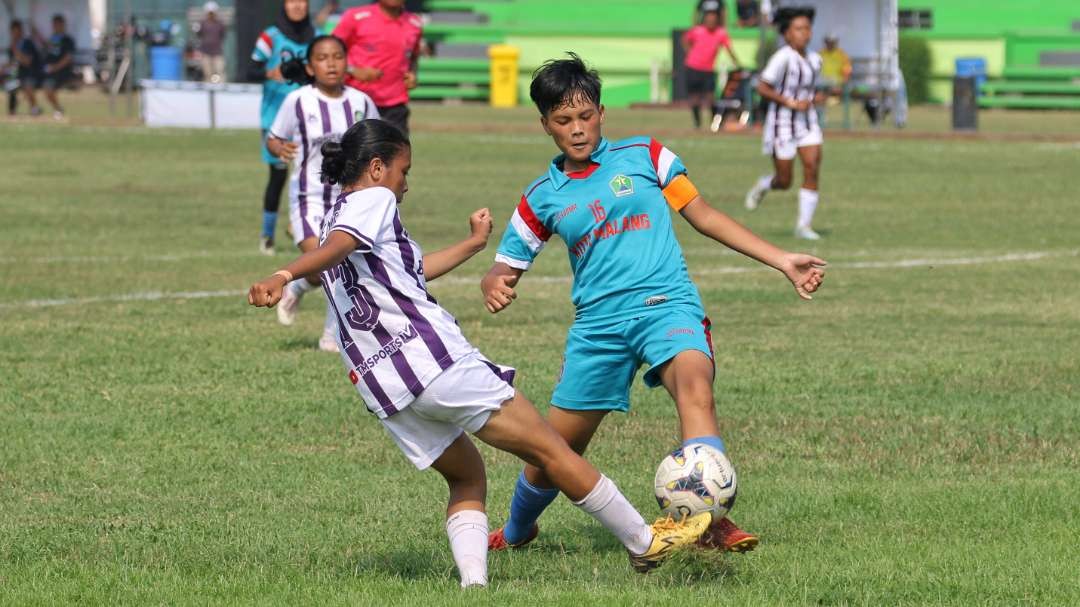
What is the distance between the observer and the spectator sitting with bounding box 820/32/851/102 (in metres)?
37.1

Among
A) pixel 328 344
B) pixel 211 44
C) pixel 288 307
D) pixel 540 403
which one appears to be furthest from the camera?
pixel 211 44

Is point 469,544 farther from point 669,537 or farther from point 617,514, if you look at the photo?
point 669,537

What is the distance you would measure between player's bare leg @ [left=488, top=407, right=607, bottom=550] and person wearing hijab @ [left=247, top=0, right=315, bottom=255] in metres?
8.68

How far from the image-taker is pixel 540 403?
9.07 meters

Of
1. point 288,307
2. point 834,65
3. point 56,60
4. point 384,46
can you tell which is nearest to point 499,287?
point 288,307

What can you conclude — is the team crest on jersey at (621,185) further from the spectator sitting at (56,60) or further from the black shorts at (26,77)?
the black shorts at (26,77)

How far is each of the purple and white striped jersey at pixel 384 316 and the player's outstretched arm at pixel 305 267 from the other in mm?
39

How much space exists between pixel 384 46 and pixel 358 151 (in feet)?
32.8

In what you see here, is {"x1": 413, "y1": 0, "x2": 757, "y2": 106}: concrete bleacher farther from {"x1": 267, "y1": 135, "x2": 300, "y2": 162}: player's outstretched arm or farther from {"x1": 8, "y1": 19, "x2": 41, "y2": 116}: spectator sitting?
{"x1": 267, "y1": 135, "x2": 300, "y2": 162}: player's outstretched arm

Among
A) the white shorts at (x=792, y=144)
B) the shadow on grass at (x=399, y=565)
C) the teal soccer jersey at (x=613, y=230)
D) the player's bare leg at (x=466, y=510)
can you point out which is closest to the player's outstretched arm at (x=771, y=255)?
the teal soccer jersey at (x=613, y=230)

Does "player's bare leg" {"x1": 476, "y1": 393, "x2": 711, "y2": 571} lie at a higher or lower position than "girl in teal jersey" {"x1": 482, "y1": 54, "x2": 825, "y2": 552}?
lower

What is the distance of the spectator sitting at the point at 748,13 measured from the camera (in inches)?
1892

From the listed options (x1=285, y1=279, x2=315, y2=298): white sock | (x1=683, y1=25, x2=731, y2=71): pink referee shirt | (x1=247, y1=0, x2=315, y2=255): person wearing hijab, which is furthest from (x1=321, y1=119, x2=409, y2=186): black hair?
(x1=683, y1=25, x2=731, y2=71): pink referee shirt

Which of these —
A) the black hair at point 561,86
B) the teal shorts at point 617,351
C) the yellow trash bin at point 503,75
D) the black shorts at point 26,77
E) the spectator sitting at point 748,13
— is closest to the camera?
the teal shorts at point 617,351
